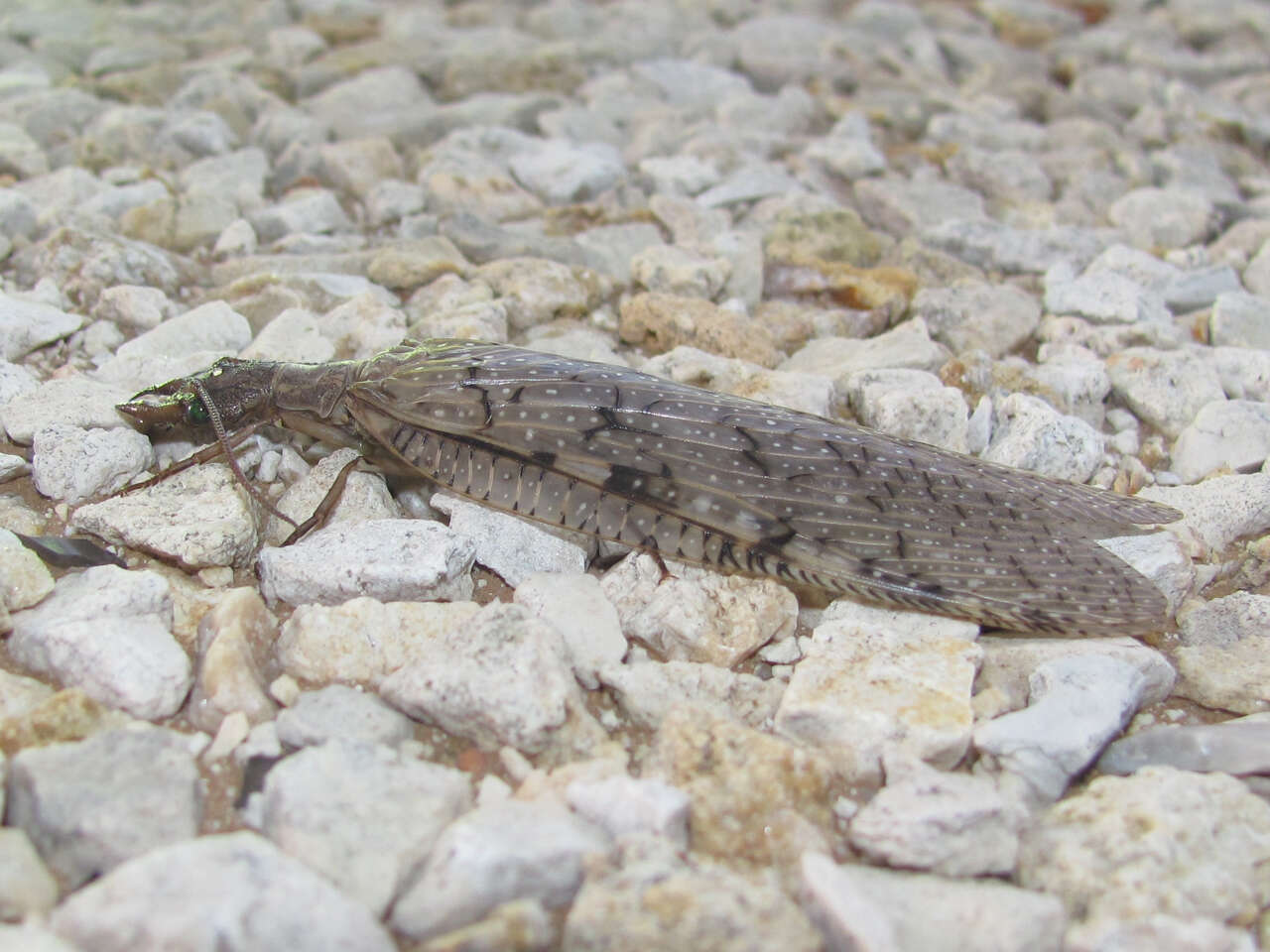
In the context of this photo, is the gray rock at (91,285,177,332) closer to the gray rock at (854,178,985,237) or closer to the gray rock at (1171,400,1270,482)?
the gray rock at (854,178,985,237)

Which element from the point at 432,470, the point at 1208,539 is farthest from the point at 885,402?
the point at 432,470

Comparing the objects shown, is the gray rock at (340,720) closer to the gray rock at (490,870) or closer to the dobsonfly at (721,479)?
the gray rock at (490,870)

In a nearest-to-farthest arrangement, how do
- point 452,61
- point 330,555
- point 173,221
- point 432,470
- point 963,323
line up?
point 330,555 < point 432,470 < point 963,323 < point 173,221 < point 452,61

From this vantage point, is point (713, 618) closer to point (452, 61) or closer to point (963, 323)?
point (963, 323)

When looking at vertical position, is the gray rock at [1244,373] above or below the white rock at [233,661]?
above

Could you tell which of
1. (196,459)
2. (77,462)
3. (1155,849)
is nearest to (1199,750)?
(1155,849)

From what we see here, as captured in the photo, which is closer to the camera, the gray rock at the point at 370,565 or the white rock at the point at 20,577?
the white rock at the point at 20,577

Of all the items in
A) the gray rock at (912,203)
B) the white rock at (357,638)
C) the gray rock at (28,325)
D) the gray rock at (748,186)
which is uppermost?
the gray rock at (748,186)

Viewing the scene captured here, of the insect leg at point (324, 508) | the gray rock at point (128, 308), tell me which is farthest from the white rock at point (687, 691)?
the gray rock at point (128, 308)
